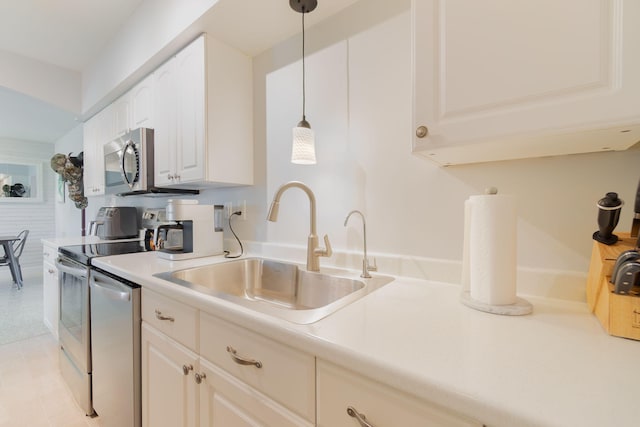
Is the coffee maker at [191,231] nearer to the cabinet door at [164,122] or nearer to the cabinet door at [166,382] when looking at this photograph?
the cabinet door at [164,122]

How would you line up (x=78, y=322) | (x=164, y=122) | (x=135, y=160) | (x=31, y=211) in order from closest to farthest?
(x=78, y=322) < (x=164, y=122) < (x=135, y=160) < (x=31, y=211)

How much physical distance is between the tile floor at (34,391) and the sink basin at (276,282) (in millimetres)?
1203

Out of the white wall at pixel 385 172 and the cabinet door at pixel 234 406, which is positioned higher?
the white wall at pixel 385 172

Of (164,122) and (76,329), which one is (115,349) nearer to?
(76,329)

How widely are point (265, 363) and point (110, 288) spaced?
109 centimetres

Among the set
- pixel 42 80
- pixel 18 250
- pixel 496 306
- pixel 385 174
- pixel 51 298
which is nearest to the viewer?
pixel 496 306

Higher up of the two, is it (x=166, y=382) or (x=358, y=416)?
(x=358, y=416)

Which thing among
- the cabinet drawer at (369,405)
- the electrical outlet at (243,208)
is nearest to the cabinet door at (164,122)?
the electrical outlet at (243,208)

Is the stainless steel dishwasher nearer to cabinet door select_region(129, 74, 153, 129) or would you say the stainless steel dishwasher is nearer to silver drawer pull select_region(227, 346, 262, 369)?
silver drawer pull select_region(227, 346, 262, 369)

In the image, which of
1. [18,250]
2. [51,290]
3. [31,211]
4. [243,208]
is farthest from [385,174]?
[31,211]

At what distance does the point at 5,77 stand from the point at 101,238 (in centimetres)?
182

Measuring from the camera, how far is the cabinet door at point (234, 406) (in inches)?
28.1

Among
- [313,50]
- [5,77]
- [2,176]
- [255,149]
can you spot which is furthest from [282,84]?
[2,176]

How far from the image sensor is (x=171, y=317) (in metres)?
1.07
